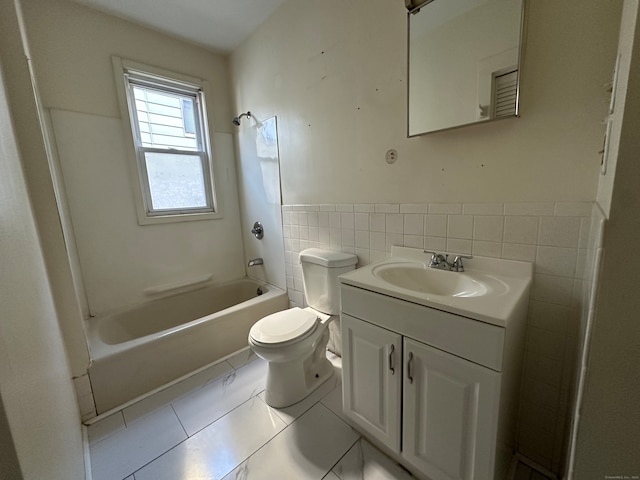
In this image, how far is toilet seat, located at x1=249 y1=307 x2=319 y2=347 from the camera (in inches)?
51.6

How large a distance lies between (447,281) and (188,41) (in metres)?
2.64

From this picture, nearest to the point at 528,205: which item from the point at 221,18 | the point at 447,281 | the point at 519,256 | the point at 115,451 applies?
the point at 519,256

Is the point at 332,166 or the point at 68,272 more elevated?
the point at 332,166

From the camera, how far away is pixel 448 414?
85 cm

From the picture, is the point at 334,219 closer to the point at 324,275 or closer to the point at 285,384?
the point at 324,275

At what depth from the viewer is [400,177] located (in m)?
1.34

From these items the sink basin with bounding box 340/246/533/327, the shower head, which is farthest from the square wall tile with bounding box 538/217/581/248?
the shower head

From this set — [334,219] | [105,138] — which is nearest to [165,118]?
[105,138]

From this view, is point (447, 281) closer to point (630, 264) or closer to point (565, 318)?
point (565, 318)

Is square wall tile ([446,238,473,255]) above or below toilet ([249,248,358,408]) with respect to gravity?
above

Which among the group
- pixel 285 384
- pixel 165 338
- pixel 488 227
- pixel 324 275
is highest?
pixel 488 227

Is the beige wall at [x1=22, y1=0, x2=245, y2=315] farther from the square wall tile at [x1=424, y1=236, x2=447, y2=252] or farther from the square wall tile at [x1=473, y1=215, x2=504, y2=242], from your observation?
the square wall tile at [x1=473, y1=215, x2=504, y2=242]

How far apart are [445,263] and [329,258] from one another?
65 cm

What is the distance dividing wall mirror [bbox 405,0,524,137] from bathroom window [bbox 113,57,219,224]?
1859 millimetres
